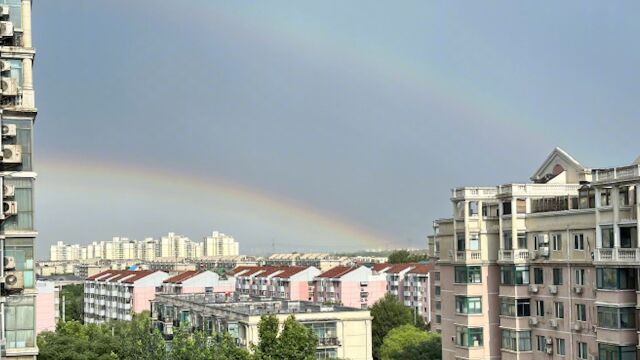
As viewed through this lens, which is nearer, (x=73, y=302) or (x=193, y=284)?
(x=193, y=284)

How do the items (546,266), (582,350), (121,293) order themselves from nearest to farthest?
(582,350) < (546,266) < (121,293)

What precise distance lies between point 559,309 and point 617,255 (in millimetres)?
3711

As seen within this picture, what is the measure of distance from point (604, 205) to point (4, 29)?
15.7 m

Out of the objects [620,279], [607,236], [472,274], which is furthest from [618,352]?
[472,274]

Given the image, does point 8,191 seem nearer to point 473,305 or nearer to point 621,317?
point 621,317

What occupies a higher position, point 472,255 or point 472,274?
point 472,255

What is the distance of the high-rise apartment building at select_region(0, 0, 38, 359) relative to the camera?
1616 cm

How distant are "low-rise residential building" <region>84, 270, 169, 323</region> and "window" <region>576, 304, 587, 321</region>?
5270 cm

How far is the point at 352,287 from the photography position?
234ft

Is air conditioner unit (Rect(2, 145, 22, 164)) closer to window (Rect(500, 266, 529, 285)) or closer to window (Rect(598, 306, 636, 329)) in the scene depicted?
window (Rect(598, 306, 636, 329))

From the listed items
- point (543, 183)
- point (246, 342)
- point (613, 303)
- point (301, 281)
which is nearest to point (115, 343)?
point (246, 342)

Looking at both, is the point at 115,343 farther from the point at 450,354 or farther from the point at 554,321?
the point at 554,321

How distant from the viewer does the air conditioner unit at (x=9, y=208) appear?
52.4ft

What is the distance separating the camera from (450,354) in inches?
1107
